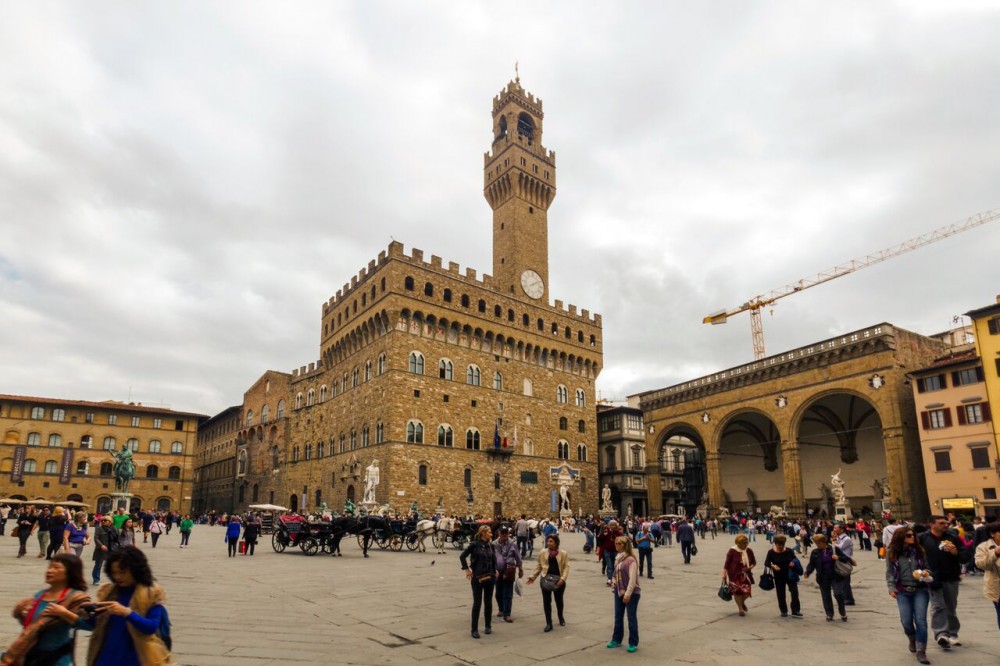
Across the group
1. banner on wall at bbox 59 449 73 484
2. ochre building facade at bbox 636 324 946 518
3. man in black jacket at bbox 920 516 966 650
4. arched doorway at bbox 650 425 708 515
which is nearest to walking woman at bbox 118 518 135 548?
man in black jacket at bbox 920 516 966 650

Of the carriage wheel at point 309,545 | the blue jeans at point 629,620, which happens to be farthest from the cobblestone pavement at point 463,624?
the carriage wheel at point 309,545

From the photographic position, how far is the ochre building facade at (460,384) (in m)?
38.7

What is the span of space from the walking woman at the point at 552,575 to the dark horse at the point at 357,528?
12.0m

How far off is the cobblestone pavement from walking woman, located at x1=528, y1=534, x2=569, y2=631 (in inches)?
12.5

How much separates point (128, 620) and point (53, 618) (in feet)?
1.52

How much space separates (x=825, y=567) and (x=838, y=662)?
2737 mm

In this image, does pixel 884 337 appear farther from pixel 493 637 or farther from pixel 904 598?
pixel 493 637

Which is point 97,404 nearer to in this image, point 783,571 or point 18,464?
point 18,464

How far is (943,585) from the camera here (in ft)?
24.6

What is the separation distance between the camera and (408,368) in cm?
3872

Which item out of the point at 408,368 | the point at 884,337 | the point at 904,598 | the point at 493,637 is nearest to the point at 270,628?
the point at 493,637

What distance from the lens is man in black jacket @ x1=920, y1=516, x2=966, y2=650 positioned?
736cm

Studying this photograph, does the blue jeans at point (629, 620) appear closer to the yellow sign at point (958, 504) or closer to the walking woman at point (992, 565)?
the walking woman at point (992, 565)

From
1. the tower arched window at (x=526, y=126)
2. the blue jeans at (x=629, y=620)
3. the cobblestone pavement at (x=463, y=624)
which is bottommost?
the cobblestone pavement at (x=463, y=624)
